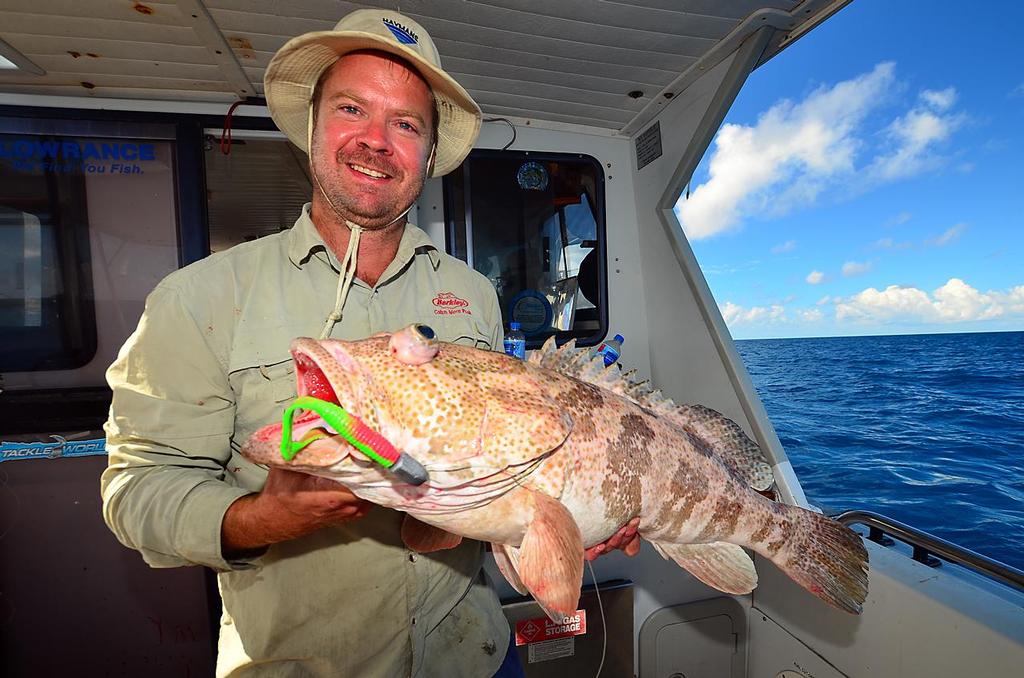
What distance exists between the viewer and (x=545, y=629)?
3.16 m

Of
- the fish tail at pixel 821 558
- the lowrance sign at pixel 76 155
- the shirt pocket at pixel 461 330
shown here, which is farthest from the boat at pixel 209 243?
the shirt pocket at pixel 461 330

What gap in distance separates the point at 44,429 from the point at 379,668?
2875mm

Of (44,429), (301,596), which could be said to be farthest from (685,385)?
(44,429)

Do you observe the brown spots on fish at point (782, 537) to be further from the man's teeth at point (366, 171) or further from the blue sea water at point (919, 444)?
the man's teeth at point (366, 171)

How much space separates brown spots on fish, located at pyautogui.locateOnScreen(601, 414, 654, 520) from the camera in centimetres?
159

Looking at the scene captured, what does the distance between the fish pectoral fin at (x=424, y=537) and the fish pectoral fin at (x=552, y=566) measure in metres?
0.32

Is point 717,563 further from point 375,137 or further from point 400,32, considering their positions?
point 400,32

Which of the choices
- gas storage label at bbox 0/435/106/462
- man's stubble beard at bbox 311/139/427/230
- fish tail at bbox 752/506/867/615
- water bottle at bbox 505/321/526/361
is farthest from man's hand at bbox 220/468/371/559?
gas storage label at bbox 0/435/106/462

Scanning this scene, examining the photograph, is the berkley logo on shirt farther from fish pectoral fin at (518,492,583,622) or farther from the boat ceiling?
the boat ceiling

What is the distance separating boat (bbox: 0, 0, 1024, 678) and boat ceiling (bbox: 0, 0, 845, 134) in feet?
0.05

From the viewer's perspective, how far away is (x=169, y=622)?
125 inches

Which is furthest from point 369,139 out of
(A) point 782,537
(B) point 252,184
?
(B) point 252,184

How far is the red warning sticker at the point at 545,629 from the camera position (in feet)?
10.3

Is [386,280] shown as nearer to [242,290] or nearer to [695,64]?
[242,290]
